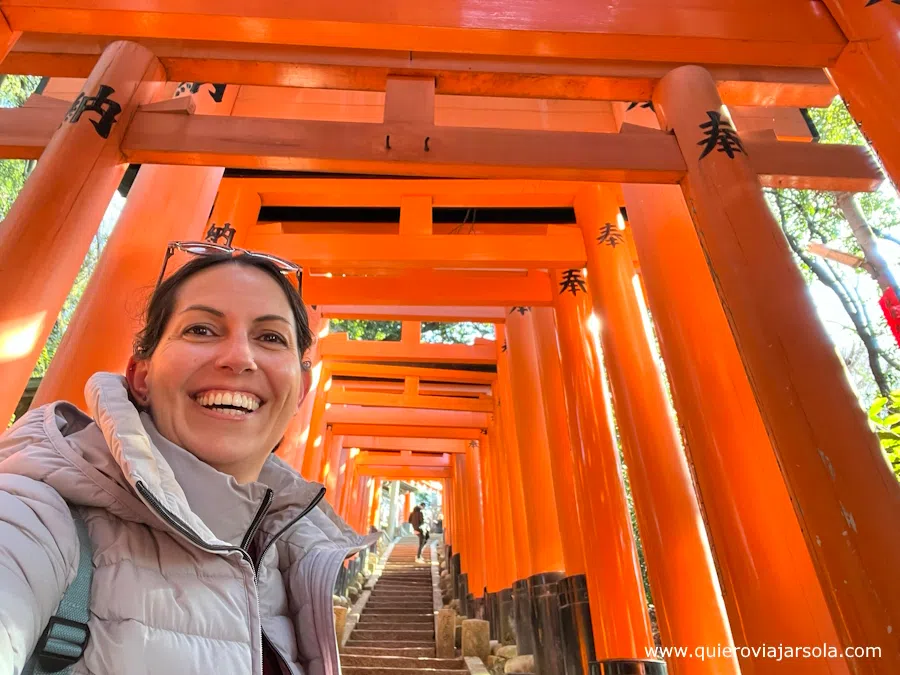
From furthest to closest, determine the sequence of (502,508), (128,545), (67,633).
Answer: (502,508) < (128,545) < (67,633)

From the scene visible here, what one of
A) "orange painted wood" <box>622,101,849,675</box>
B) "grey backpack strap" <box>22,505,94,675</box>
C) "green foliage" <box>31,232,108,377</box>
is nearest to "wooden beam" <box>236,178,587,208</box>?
"orange painted wood" <box>622,101,849,675</box>

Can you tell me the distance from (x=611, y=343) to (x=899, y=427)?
3.39 m

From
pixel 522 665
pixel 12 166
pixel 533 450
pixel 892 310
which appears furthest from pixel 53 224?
pixel 12 166

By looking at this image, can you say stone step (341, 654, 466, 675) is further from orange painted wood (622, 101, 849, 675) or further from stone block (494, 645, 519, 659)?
orange painted wood (622, 101, 849, 675)

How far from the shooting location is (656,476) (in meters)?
3.81

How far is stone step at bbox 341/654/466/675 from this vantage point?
8.16 m

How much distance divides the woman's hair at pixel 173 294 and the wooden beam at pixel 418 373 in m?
8.40

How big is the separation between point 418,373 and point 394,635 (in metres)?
5.54

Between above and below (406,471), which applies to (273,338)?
below

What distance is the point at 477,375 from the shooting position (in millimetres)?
10250

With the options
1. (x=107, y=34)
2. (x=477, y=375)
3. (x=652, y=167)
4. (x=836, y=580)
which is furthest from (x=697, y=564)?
(x=477, y=375)

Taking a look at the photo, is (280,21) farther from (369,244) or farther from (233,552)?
(233,552)

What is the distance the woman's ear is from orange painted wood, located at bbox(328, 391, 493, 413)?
8.87 meters

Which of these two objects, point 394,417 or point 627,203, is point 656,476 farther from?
point 394,417
